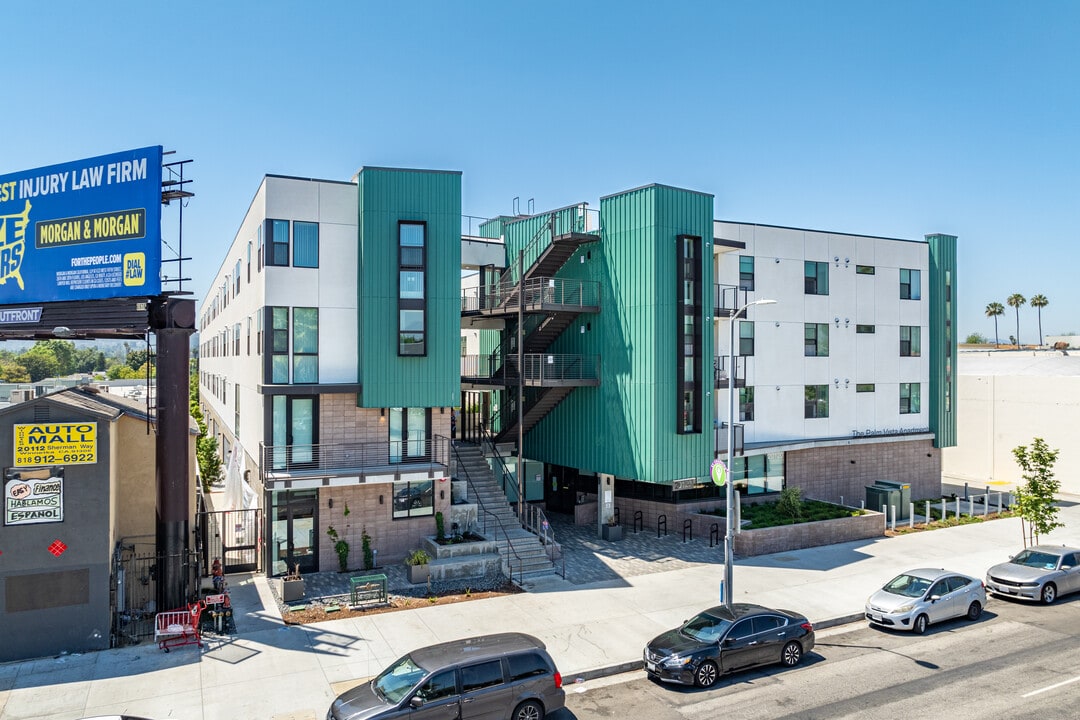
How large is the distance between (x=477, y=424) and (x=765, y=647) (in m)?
19.3

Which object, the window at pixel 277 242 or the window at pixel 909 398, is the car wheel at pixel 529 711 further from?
the window at pixel 909 398

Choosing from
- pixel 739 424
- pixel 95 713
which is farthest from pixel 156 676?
pixel 739 424

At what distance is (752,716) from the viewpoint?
13.7 meters

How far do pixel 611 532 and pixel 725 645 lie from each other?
12.2 meters

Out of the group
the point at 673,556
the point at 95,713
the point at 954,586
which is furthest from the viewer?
the point at 673,556

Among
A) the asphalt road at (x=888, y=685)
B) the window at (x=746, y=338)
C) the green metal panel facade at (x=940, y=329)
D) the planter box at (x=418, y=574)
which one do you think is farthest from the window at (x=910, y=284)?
the planter box at (x=418, y=574)

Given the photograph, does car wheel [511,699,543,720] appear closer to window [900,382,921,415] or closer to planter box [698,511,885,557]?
planter box [698,511,885,557]

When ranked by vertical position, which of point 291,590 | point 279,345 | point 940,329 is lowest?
point 291,590

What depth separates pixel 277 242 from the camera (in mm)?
22547

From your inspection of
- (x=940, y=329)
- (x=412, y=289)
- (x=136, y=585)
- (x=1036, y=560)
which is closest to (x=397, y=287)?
(x=412, y=289)

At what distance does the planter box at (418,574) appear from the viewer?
21.7 m

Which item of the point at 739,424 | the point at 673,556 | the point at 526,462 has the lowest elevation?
the point at 673,556

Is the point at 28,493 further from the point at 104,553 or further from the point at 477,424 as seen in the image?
the point at 477,424

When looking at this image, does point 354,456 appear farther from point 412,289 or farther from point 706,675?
point 706,675
